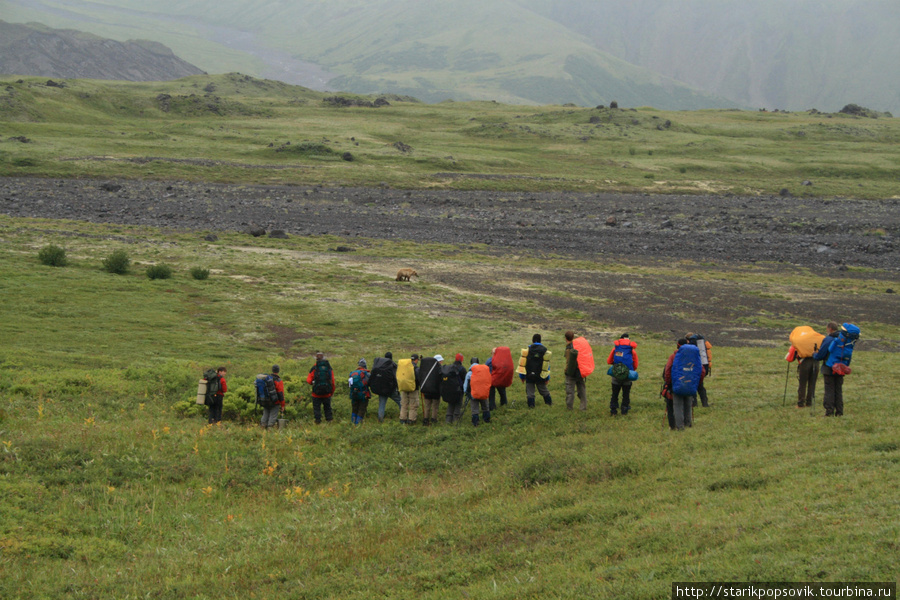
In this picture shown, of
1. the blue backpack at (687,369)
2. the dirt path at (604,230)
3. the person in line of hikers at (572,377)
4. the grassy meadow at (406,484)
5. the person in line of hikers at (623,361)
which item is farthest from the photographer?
the dirt path at (604,230)

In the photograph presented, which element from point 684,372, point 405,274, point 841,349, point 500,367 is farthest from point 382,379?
point 405,274

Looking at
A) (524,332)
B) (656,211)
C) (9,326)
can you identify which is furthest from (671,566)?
(656,211)

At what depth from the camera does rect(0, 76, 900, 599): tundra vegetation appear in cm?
1041

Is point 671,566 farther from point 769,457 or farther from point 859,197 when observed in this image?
point 859,197

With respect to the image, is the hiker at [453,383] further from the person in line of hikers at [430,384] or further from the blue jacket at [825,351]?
the blue jacket at [825,351]

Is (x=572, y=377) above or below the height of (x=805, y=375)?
below

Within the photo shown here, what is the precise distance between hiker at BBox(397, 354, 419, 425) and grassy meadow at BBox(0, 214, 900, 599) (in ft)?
1.53

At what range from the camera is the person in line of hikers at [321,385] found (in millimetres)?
19531

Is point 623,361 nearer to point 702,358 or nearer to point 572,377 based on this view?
point 572,377

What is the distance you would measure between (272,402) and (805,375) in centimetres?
1446

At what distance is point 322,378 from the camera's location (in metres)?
19.5

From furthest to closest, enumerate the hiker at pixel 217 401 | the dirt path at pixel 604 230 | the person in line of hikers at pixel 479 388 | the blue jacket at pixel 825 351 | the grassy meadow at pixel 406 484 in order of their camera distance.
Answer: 1. the dirt path at pixel 604 230
2. the hiker at pixel 217 401
3. the person in line of hikers at pixel 479 388
4. the blue jacket at pixel 825 351
5. the grassy meadow at pixel 406 484

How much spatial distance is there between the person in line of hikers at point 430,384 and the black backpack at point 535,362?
2602mm

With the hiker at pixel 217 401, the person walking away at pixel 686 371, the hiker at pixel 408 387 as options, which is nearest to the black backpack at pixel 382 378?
the hiker at pixel 408 387
